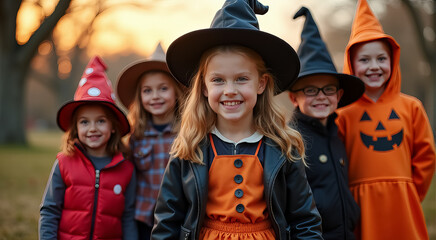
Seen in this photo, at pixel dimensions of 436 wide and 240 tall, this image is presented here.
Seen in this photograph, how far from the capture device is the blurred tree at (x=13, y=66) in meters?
13.0

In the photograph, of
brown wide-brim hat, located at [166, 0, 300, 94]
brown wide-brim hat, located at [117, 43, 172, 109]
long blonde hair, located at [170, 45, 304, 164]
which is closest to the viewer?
brown wide-brim hat, located at [166, 0, 300, 94]

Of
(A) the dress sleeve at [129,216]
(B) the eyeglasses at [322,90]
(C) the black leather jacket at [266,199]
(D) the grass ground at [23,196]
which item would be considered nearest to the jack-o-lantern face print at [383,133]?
(B) the eyeglasses at [322,90]

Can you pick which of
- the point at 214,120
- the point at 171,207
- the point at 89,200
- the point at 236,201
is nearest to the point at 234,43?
the point at 214,120

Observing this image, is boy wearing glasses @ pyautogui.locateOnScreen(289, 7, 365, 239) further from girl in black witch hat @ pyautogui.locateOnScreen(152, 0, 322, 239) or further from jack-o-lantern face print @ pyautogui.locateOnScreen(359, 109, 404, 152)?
girl in black witch hat @ pyautogui.locateOnScreen(152, 0, 322, 239)

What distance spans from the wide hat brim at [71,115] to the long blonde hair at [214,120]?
0.77m

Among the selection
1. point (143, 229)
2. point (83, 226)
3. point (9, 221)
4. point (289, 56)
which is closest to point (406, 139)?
point (289, 56)

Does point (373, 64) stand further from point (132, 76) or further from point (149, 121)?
point (132, 76)

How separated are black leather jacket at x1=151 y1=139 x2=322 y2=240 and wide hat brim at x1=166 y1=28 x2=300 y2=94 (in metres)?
0.55

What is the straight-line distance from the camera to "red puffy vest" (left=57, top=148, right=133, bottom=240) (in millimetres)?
2887

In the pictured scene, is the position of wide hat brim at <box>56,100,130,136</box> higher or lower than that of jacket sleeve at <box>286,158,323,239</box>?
higher

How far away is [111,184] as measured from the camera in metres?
3.02

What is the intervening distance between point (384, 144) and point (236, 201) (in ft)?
5.23

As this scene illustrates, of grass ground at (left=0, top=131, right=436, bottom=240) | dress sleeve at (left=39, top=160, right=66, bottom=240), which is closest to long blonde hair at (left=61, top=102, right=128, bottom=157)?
dress sleeve at (left=39, top=160, right=66, bottom=240)

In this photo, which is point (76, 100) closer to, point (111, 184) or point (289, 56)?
point (111, 184)
